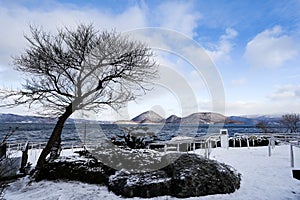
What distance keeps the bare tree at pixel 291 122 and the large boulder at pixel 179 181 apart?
996 inches

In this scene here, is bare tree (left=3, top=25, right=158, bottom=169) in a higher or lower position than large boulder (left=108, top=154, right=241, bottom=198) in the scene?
higher

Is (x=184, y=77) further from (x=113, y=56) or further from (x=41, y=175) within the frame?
(x=41, y=175)

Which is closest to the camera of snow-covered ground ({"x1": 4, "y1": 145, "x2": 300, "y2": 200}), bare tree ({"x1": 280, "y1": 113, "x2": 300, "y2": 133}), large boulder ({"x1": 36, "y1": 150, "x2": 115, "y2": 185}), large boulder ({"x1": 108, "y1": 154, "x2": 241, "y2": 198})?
snow-covered ground ({"x1": 4, "y1": 145, "x2": 300, "y2": 200})

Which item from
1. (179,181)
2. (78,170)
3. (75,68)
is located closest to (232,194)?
(179,181)

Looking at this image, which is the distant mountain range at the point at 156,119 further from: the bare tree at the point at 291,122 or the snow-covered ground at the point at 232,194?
the bare tree at the point at 291,122

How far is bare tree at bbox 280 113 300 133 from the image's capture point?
2470cm

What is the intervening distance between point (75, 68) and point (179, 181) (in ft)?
16.1

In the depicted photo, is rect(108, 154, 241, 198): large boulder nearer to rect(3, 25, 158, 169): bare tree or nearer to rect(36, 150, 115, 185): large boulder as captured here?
rect(36, 150, 115, 185): large boulder

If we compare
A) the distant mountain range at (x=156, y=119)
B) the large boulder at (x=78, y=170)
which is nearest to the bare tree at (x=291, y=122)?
the distant mountain range at (x=156, y=119)

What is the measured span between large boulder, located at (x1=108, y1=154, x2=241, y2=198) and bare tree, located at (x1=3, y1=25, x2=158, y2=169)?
9.92 ft

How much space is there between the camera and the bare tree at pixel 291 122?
24703mm

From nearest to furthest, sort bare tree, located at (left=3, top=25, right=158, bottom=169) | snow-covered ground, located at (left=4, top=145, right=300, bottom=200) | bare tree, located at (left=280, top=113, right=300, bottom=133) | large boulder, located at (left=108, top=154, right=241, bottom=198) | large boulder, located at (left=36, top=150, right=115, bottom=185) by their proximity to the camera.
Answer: snow-covered ground, located at (left=4, top=145, right=300, bottom=200)
large boulder, located at (left=108, top=154, right=241, bottom=198)
large boulder, located at (left=36, top=150, right=115, bottom=185)
bare tree, located at (left=3, top=25, right=158, bottom=169)
bare tree, located at (left=280, top=113, right=300, bottom=133)

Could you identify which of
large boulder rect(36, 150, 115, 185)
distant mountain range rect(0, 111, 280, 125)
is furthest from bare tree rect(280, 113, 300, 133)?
large boulder rect(36, 150, 115, 185)

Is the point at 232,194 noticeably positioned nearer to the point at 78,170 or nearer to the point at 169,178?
the point at 169,178
